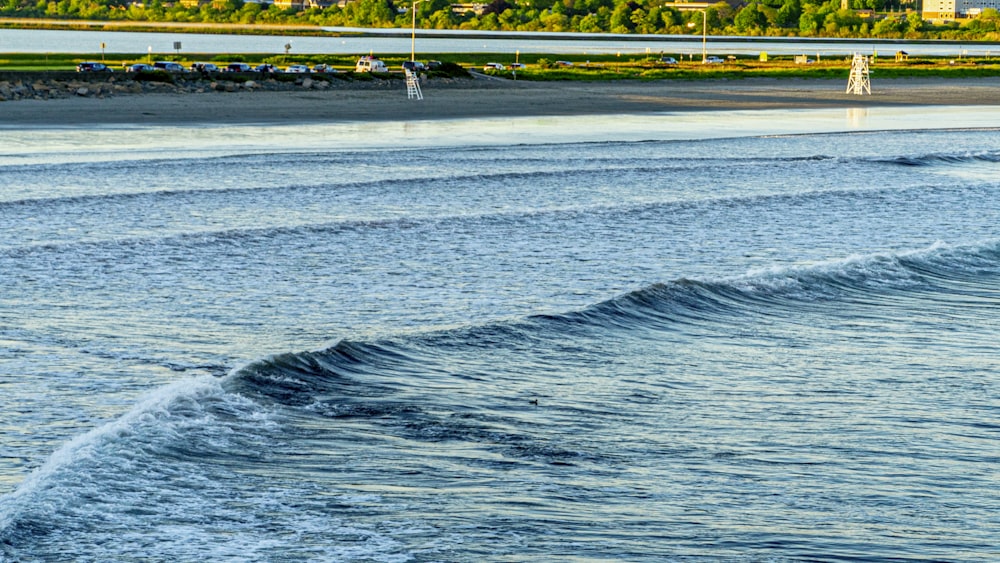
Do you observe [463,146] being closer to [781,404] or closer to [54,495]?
[781,404]

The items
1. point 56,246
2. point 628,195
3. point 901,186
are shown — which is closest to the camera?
point 56,246

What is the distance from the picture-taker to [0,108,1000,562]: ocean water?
8062mm

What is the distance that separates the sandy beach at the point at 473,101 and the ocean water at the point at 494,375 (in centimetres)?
2391

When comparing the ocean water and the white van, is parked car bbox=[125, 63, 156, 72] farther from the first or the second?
the ocean water

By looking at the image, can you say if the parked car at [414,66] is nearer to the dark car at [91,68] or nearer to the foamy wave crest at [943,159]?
the dark car at [91,68]

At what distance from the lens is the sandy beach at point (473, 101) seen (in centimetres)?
4962

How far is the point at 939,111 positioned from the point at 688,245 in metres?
46.3

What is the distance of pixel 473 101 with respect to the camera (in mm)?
62656

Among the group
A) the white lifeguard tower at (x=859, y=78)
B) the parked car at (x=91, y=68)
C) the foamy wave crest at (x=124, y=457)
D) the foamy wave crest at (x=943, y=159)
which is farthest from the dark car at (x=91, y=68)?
the foamy wave crest at (x=124, y=457)

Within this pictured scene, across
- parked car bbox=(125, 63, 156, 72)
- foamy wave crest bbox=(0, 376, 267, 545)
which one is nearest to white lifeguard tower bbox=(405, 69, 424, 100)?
parked car bbox=(125, 63, 156, 72)

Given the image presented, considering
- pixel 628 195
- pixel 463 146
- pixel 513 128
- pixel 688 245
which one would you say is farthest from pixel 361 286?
pixel 513 128

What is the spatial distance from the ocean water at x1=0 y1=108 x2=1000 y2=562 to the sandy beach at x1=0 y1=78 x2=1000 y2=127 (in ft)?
78.5

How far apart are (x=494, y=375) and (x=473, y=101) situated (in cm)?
5167

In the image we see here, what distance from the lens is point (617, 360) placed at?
12.6 meters
